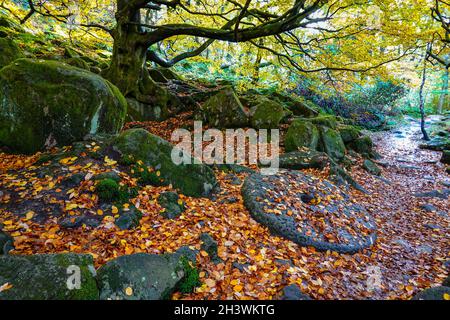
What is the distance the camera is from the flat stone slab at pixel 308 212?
4.46 m

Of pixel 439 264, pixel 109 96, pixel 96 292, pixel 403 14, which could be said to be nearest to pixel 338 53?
pixel 403 14

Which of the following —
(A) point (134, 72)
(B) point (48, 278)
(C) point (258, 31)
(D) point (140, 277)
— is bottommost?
(D) point (140, 277)

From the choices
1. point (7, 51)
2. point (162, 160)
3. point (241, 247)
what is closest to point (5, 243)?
point (162, 160)

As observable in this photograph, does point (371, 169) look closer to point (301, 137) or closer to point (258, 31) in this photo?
point (301, 137)

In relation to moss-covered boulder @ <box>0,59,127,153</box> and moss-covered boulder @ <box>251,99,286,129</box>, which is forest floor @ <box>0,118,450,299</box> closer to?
moss-covered boulder @ <box>0,59,127,153</box>

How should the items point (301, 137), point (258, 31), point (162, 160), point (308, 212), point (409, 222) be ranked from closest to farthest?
point (308, 212), point (162, 160), point (409, 222), point (258, 31), point (301, 137)

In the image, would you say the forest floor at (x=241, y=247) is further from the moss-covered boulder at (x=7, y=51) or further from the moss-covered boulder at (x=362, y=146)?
the moss-covered boulder at (x=362, y=146)

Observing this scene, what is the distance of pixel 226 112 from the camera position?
940 centimetres

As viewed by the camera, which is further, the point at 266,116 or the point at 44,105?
the point at 266,116

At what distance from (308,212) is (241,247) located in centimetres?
174

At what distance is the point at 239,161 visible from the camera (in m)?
7.39

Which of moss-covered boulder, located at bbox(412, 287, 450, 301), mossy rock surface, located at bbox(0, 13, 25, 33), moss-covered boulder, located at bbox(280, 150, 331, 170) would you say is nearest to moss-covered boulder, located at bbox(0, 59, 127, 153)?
moss-covered boulder, located at bbox(280, 150, 331, 170)

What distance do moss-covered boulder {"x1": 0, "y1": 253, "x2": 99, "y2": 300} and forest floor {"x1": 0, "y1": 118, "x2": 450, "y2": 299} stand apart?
0.50 meters
